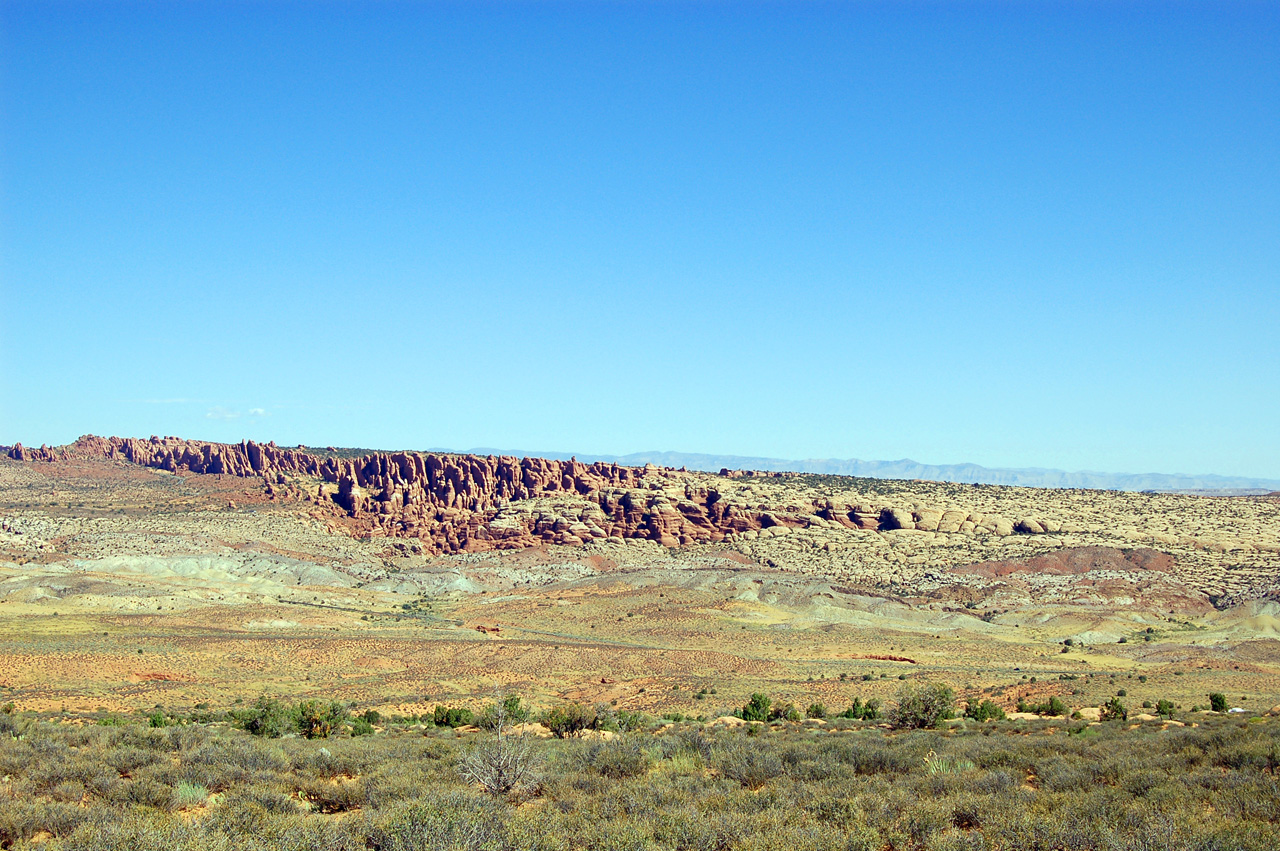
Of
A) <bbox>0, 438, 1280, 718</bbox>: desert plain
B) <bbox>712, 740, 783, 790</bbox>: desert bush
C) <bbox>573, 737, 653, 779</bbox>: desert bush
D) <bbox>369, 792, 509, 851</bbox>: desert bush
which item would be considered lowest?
<bbox>0, 438, 1280, 718</bbox>: desert plain

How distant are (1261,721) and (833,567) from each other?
59.3 metres

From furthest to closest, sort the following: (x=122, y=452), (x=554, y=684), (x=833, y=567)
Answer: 1. (x=122, y=452)
2. (x=833, y=567)
3. (x=554, y=684)

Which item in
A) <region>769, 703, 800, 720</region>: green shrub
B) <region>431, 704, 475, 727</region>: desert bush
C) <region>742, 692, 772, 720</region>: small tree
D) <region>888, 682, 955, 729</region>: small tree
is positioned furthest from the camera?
<region>742, 692, 772, 720</region>: small tree

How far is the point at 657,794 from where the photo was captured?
45.8 feet

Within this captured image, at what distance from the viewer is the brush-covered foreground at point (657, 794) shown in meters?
10.9

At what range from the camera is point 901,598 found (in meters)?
72.6

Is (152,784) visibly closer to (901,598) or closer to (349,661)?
(349,661)

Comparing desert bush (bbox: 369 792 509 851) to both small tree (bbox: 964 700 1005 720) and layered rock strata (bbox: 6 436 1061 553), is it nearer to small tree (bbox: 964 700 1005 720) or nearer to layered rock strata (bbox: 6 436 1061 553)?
small tree (bbox: 964 700 1005 720)

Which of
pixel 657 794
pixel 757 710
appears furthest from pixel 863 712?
pixel 657 794

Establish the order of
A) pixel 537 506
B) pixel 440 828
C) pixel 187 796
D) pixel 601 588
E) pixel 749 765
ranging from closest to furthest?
pixel 440 828
pixel 187 796
pixel 749 765
pixel 601 588
pixel 537 506

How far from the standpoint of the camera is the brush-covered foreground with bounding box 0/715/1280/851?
10859 mm

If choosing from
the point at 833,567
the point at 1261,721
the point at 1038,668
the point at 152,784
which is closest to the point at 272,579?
the point at 833,567

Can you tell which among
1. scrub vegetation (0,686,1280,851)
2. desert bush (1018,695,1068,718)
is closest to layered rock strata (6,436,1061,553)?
desert bush (1018,695,1068,718)

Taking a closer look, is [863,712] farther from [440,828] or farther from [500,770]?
[440,828]
